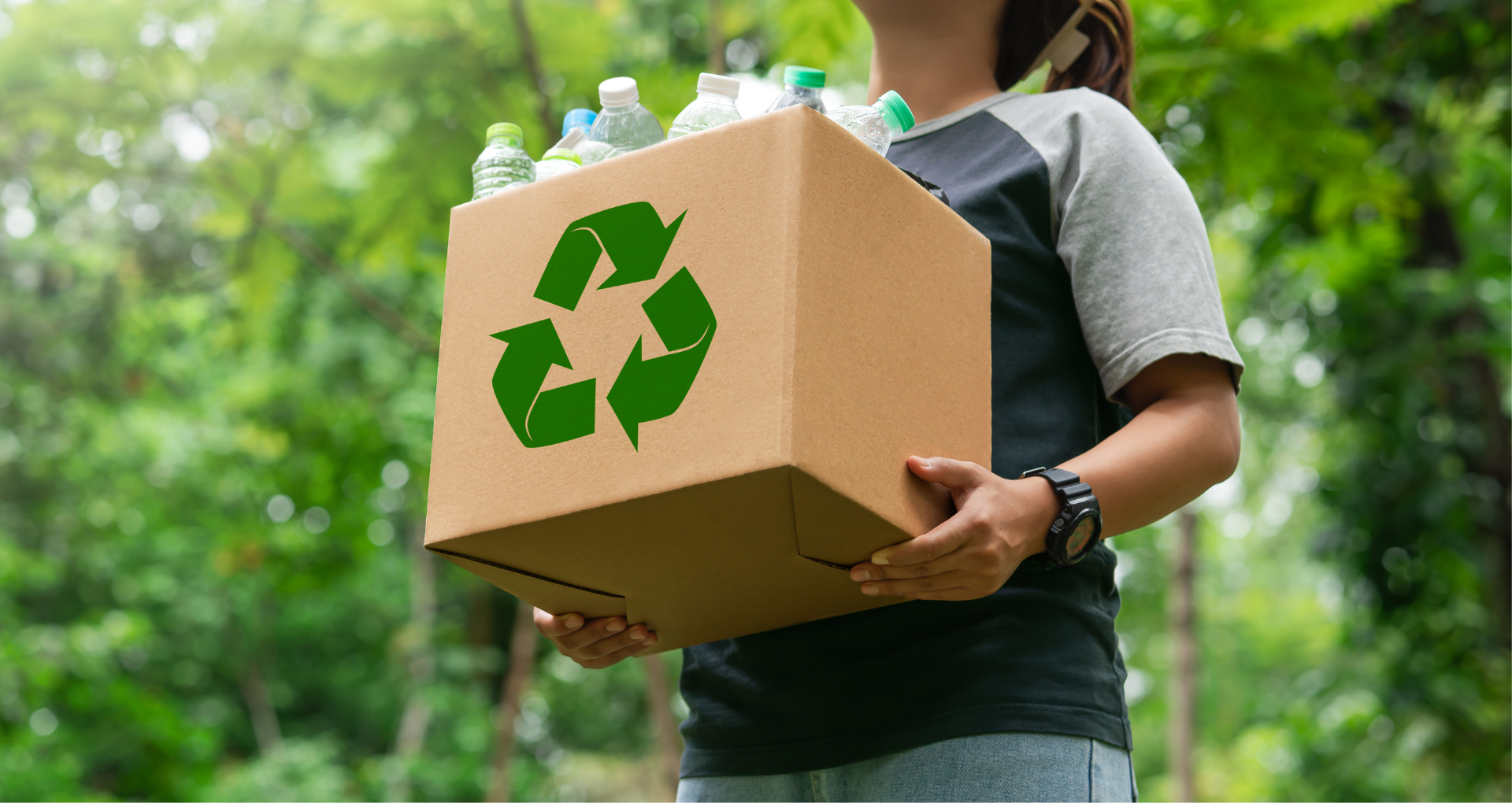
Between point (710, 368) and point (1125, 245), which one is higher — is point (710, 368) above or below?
below

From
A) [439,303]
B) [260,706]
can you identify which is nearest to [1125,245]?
[439,303]

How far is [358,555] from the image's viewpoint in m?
4.84

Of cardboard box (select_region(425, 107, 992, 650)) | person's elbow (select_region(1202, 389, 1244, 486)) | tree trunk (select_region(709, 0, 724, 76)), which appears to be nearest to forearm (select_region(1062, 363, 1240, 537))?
person's elbow (select_region(1202, 389, 1244, 486))

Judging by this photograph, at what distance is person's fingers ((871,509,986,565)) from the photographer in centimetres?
85

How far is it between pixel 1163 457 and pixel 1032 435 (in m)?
0.12

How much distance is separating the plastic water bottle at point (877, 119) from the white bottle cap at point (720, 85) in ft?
0.35

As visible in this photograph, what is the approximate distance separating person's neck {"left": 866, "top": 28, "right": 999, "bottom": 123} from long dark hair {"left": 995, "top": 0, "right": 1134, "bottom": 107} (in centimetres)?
8

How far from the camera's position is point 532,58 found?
2.41m

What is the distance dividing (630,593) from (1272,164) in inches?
72.8

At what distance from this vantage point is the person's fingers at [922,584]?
2.91 ft

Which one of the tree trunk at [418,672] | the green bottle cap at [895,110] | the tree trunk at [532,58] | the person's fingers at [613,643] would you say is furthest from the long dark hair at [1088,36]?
the tree trunk at [418,672]

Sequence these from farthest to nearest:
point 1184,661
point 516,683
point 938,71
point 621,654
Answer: point 516,683 → point 1184,661 → point 938,71 → point 621,654

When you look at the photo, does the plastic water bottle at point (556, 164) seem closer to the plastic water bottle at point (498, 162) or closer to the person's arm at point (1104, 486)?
the plastic water bottle at point (498, 162)

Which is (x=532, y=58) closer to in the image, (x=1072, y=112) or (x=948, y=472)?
(x=1072, y=112)
